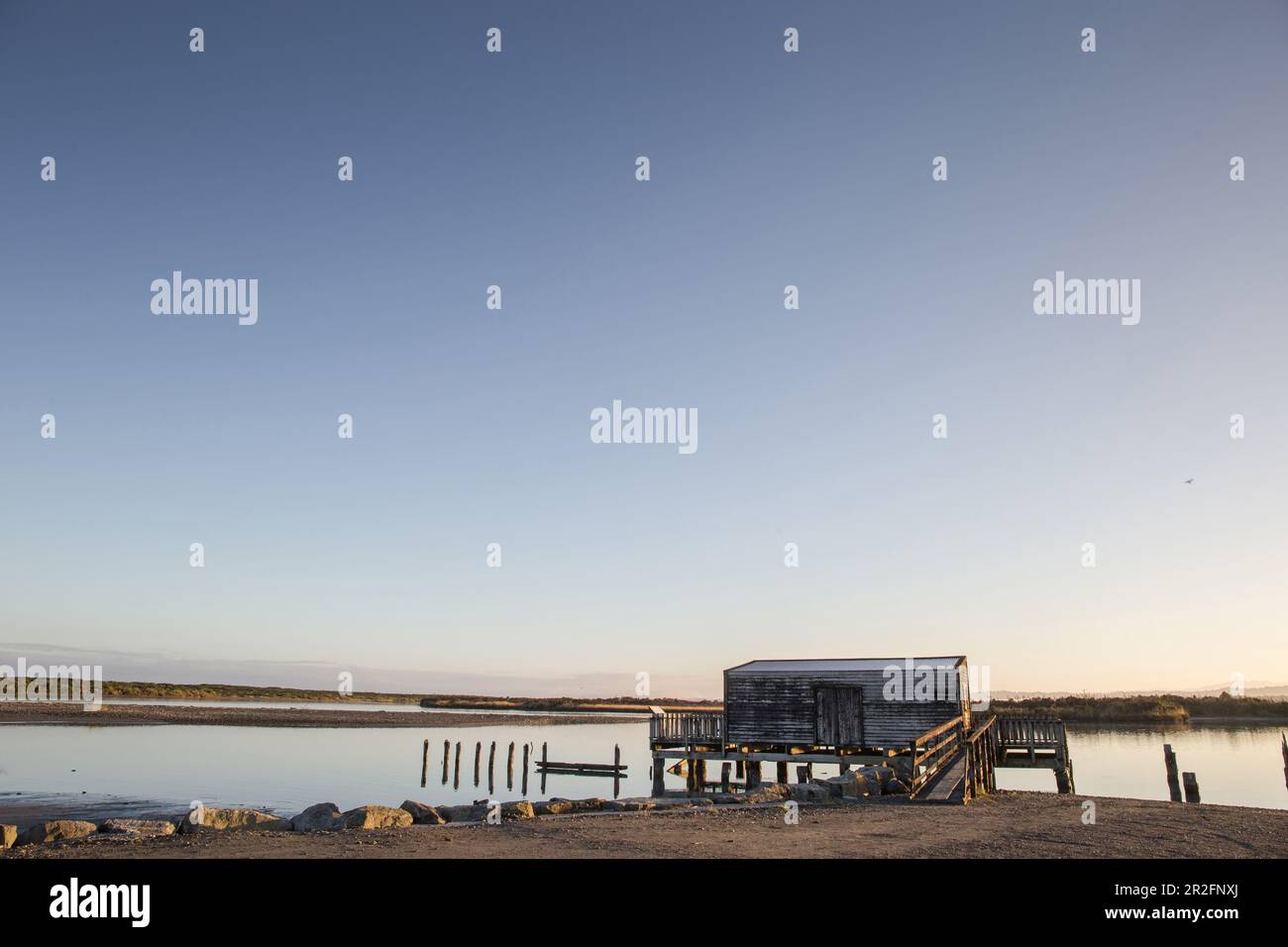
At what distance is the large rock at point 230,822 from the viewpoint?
13867 mm

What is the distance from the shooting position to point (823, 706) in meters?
31.7

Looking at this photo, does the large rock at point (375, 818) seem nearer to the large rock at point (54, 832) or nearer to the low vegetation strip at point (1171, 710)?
the large rock at point (54, 832)

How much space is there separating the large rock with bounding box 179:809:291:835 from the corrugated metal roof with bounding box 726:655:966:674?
69.8ft

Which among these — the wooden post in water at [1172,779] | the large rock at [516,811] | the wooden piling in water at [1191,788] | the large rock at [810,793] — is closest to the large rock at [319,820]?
the large rock at [516,811]

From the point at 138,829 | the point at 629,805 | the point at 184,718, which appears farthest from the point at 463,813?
the point at 184,718

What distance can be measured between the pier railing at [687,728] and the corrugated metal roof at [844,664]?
7.85 ft

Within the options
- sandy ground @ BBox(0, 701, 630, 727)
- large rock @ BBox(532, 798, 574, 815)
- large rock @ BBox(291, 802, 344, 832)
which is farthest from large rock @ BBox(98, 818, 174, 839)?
sandy ground @ BBox(0, 701, 630, 727)

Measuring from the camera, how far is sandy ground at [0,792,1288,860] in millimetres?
11656

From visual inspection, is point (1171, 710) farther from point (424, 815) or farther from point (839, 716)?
point (424, 815)

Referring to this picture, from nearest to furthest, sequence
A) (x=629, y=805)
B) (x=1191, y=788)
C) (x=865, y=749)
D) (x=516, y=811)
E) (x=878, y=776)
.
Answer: (x=516, y=811) → (x=629, y=805) → (x=878, y=776) → (x=1191, y=788) → (x=865, y=749)

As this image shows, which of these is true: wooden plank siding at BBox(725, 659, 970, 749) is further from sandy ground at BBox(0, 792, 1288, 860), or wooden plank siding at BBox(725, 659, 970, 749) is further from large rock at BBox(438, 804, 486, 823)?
large rock at BBox(438, 804, 486, 823)

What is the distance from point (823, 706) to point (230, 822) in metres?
22.2

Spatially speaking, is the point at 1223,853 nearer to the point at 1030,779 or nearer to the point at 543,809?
the point at 543,809
